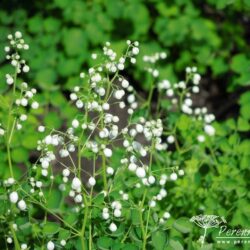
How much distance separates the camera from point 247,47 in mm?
3510

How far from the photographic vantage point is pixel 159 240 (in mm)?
1539

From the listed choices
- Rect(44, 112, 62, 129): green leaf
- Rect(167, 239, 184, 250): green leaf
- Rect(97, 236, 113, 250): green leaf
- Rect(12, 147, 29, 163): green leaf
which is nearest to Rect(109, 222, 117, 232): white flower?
Rect(97, 236, 113, 250): green leaf

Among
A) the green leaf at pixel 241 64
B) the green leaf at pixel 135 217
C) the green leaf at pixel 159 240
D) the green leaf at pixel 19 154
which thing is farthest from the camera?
the green leaf at pixel 241 64

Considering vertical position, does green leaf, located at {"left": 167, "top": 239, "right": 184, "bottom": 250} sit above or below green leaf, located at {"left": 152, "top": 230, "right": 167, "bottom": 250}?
below

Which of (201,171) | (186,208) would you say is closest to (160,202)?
(186,208)

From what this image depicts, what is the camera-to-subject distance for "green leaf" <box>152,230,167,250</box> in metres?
1.53

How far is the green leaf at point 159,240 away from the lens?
1.53 meters

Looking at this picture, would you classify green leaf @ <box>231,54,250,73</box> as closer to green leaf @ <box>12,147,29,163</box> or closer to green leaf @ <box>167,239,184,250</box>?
green leaf @ <box>12,147,29,163</box>

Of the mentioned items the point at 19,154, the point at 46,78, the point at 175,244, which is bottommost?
the point at 46,78

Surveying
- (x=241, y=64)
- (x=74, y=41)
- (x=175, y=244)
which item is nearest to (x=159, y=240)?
(x=175, y=244)

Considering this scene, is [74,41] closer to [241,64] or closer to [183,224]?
[241,64]

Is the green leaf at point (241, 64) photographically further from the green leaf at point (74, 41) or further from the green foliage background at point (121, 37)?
the green leaf at point (74, 41)

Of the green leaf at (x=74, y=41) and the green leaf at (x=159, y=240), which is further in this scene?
the green leaf at (x=74, y=41)

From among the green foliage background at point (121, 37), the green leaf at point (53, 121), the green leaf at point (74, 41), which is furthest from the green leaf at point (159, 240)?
the green leaf at point (74, 41)
